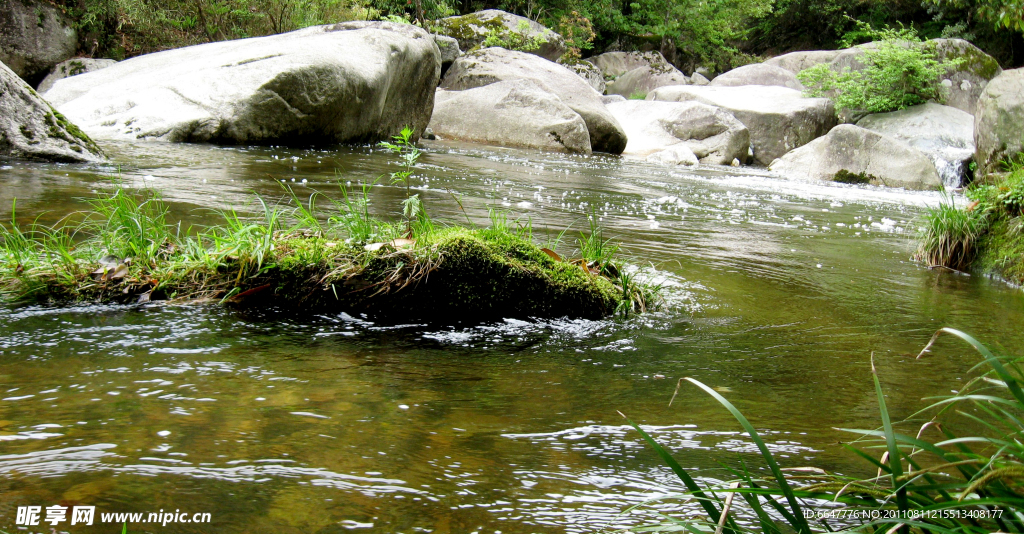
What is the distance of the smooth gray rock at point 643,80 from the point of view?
1072 inches

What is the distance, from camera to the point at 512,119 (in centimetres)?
1505

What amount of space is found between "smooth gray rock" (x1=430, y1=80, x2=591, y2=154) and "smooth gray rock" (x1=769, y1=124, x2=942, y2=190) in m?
4.53

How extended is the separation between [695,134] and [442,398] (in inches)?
613

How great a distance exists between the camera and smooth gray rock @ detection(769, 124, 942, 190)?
41.3ft

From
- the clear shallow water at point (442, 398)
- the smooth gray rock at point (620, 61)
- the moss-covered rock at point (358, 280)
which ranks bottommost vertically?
the clear shallow water at point (442, 398)

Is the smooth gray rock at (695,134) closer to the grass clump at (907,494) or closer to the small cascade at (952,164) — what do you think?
the small cascade at (952,164)

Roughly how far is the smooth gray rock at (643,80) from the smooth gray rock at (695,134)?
10.3 meters

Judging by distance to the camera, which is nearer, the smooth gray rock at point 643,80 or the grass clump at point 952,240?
the grass clump at point 952,240

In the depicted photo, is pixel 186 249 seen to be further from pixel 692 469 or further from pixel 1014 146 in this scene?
pixel 1014 146

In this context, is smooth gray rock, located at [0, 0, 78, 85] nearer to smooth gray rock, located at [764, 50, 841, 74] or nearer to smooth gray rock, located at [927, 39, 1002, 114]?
smooth gray rock, located at [927, 39, 1002, 114]

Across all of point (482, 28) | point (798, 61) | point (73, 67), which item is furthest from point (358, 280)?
point (798, 61)

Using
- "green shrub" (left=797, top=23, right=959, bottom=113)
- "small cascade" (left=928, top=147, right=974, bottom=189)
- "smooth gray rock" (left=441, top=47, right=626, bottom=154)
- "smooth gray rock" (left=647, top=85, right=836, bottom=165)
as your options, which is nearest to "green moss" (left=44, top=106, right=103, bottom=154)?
"smooth gray rock" (left=441, top=47, right=626, bottom=154)

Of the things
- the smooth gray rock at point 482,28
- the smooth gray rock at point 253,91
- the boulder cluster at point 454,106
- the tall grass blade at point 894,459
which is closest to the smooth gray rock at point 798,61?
the boulder cluster at point 454,106

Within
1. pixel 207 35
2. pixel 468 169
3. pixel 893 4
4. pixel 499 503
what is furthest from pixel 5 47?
pixel 893 4
